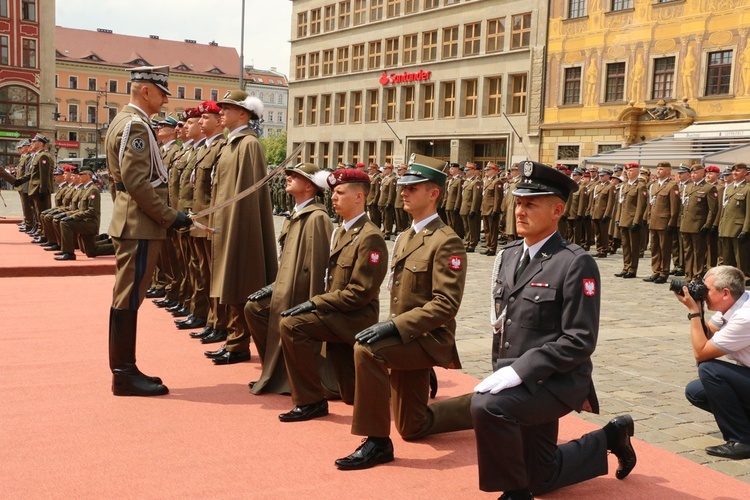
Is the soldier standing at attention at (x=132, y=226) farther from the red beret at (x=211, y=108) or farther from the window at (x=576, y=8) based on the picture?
the window at (x=576, y=8)

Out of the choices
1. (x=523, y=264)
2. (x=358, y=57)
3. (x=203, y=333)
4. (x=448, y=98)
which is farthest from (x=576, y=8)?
(x=523, y=264)

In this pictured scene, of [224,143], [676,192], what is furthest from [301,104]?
[224,143]

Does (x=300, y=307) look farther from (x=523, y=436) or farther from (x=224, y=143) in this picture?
(x=224, y=143)

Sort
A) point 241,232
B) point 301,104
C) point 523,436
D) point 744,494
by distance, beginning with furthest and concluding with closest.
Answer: point 301,104 < point 241,232 < point 744,494 < point 523,436

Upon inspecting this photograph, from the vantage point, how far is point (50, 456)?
4.54m

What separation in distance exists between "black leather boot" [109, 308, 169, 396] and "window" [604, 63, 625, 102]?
2954 centimetres

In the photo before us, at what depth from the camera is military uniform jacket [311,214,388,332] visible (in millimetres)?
5094

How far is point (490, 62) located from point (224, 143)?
3387cm

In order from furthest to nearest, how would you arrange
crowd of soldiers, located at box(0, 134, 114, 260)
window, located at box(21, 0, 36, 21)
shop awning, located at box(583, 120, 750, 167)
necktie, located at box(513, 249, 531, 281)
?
window, located at box(21, 0, 36, 21)
shop awning, located at box(583, 120, 750, 167)
crowd of soldiers, located at box(0, 134, 114, 260)
necktie, located at box(513, 249, 531, 281)

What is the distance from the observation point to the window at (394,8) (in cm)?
4650

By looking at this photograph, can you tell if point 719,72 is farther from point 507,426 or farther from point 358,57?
point 507,426

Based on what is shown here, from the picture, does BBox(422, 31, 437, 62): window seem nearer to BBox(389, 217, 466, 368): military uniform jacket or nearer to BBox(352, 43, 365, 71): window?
BBox(352, 43, 365, 71): window

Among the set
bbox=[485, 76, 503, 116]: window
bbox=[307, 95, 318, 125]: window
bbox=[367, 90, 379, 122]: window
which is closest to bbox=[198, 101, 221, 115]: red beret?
bbox=[485, 76, 503, 116]: window

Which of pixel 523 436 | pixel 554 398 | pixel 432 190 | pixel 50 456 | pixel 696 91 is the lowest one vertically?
pixel 50 456
